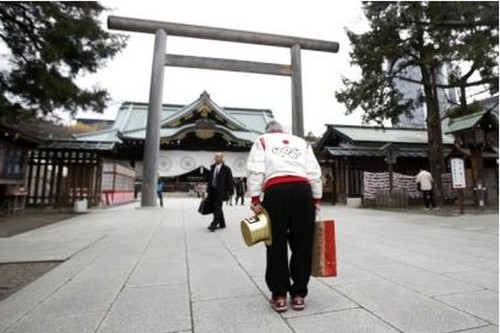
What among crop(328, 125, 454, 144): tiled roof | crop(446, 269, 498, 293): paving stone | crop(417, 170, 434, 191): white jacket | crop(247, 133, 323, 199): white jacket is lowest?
crop(446, 269, 498, 293): paving stone

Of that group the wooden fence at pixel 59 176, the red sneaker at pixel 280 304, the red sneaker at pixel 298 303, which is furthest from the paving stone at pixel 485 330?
the wooden fence at pixel 59 176

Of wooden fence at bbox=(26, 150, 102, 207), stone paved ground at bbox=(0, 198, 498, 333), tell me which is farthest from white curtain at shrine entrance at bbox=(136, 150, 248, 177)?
stone paved ground at bbox=(0, 198, 498, 333)

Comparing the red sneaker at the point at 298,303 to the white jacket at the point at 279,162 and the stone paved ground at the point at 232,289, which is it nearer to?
the stone paved ground at the point at 232,289

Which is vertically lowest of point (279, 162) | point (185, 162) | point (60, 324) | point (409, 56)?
point (60, 324)

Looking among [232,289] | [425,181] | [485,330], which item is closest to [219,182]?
[232,289]

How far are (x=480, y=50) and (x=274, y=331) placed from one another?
399 inches

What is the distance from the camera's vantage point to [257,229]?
8.17 ft

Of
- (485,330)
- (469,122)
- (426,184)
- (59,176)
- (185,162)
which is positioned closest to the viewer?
(485,330)

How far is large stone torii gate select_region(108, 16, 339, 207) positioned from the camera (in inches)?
422

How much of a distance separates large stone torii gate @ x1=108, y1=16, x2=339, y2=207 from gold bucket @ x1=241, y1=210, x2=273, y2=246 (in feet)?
26.1

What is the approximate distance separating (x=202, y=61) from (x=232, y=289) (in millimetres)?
9048

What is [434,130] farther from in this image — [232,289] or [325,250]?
[232,289]

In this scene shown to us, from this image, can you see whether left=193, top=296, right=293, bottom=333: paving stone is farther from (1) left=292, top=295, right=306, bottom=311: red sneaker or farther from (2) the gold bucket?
(2) the gold bucket

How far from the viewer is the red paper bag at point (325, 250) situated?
2.64 meters
